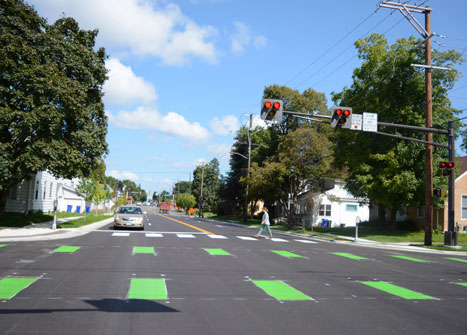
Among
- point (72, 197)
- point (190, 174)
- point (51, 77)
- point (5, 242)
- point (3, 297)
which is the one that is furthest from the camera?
point (190, 174)

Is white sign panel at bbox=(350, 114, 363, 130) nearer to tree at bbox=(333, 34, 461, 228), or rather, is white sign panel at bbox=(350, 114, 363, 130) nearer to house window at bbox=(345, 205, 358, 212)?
tree at bbox=(333, 34, 461, 228)

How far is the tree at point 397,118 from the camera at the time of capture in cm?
2881

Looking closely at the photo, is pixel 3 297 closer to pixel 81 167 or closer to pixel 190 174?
pixel 81 167

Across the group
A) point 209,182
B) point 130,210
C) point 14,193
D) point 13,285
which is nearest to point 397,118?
point 130,210

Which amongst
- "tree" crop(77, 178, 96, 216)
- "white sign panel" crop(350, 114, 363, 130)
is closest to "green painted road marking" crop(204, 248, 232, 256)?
"white sign panel" crop(350, 114, 363, 130)

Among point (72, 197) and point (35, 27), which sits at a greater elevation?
point (35, 27)

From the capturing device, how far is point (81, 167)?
24.4 m

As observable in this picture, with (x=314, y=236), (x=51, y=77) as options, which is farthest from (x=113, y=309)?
(x=314, y=236)

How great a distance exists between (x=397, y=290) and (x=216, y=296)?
13.9ft

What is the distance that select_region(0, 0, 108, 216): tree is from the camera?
20469 mm

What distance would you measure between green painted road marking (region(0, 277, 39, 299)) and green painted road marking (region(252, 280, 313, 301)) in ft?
15.3

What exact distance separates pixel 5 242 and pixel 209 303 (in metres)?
12.1

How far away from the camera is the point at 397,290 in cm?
924

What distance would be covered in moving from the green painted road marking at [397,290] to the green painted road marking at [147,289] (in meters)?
4.85
